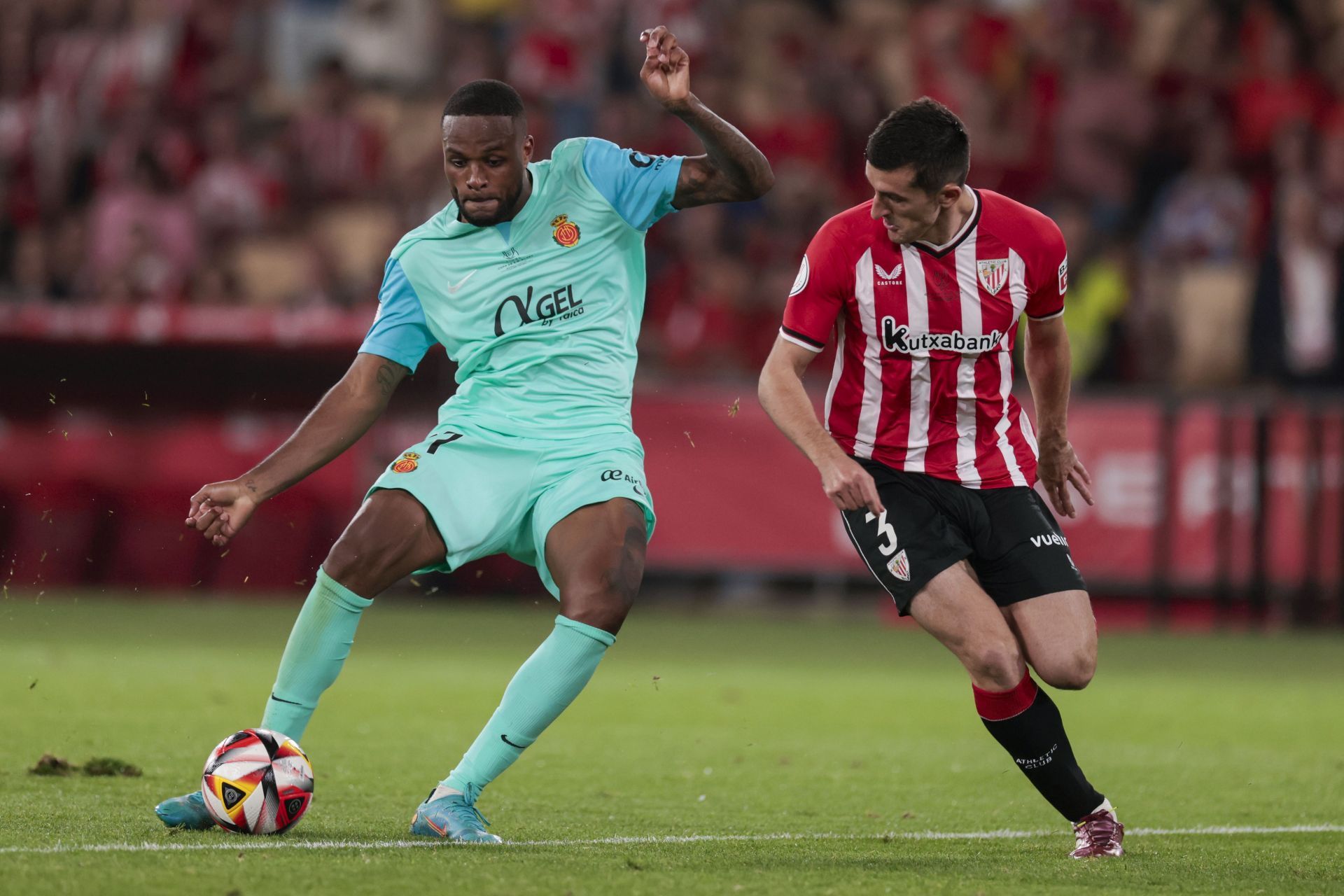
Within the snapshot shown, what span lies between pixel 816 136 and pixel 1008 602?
11.3m

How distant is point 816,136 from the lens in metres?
16.7

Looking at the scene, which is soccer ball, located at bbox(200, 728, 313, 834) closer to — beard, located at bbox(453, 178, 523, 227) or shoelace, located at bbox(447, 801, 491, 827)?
shoelace, located at bbox(447, 801, 491, 827)

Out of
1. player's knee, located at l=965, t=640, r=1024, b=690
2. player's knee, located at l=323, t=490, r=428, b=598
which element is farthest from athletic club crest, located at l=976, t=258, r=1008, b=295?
player's knee, located at l=323, t=490, r=428, b=598

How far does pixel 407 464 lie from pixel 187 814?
1219 millimetres

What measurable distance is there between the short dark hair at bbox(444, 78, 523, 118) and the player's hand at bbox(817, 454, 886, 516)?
1.45 metres

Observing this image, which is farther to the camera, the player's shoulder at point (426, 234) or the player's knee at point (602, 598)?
the player's shoulder at point (426, 234)

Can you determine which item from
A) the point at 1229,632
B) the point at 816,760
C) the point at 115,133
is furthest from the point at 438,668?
the point at 115,133

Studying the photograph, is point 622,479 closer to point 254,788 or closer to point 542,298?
point 542,298

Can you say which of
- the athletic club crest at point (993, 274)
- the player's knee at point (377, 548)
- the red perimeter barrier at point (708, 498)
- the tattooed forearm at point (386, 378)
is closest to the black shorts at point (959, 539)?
the athletic club crest at point (993, 274)

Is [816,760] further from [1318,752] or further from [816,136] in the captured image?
[816,136]

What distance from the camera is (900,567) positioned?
5.71 m

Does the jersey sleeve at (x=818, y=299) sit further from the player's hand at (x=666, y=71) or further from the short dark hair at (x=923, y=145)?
the player's hand at (x=666, y=71)

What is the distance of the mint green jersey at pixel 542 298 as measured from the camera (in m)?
5.96

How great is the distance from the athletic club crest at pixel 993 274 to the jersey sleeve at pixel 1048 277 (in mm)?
86
